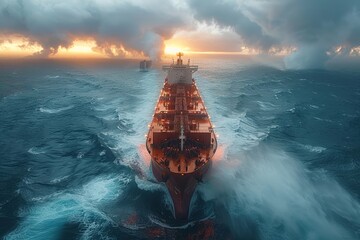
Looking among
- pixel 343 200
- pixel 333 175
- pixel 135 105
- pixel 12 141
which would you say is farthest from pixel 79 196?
pixel 135 105

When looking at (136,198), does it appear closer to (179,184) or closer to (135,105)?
(179,184)

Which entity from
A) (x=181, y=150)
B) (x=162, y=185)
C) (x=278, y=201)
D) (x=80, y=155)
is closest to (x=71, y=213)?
(x=162, y=185)

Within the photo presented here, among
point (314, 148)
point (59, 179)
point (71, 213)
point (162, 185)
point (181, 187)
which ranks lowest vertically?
point (59, 179)

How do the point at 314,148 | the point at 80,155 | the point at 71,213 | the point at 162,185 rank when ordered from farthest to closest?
the point at 314,148 → the point at 80,155 → the point at 162,185 → the point at 71,213

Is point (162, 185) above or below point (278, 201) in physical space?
below

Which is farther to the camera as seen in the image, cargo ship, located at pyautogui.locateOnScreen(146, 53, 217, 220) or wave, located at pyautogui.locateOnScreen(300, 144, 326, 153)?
wave, located at pyautogui.locateOnScreen(300, 144, 326, 153)

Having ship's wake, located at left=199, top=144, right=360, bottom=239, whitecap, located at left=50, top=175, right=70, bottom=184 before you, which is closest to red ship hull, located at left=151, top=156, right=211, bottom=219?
ship's wake, located at left=199, top=144, right=360, bottom=239

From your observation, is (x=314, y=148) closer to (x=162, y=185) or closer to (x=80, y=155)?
A: (x=162, y=185)

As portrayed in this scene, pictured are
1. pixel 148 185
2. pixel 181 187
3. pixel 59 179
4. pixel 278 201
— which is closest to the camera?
pixel 181 187

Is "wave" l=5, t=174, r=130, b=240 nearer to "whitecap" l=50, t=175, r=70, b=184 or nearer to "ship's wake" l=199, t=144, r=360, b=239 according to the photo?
"whitecap" l=50, t=175, r=70, b=184

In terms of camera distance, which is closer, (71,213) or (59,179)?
(71,213)
